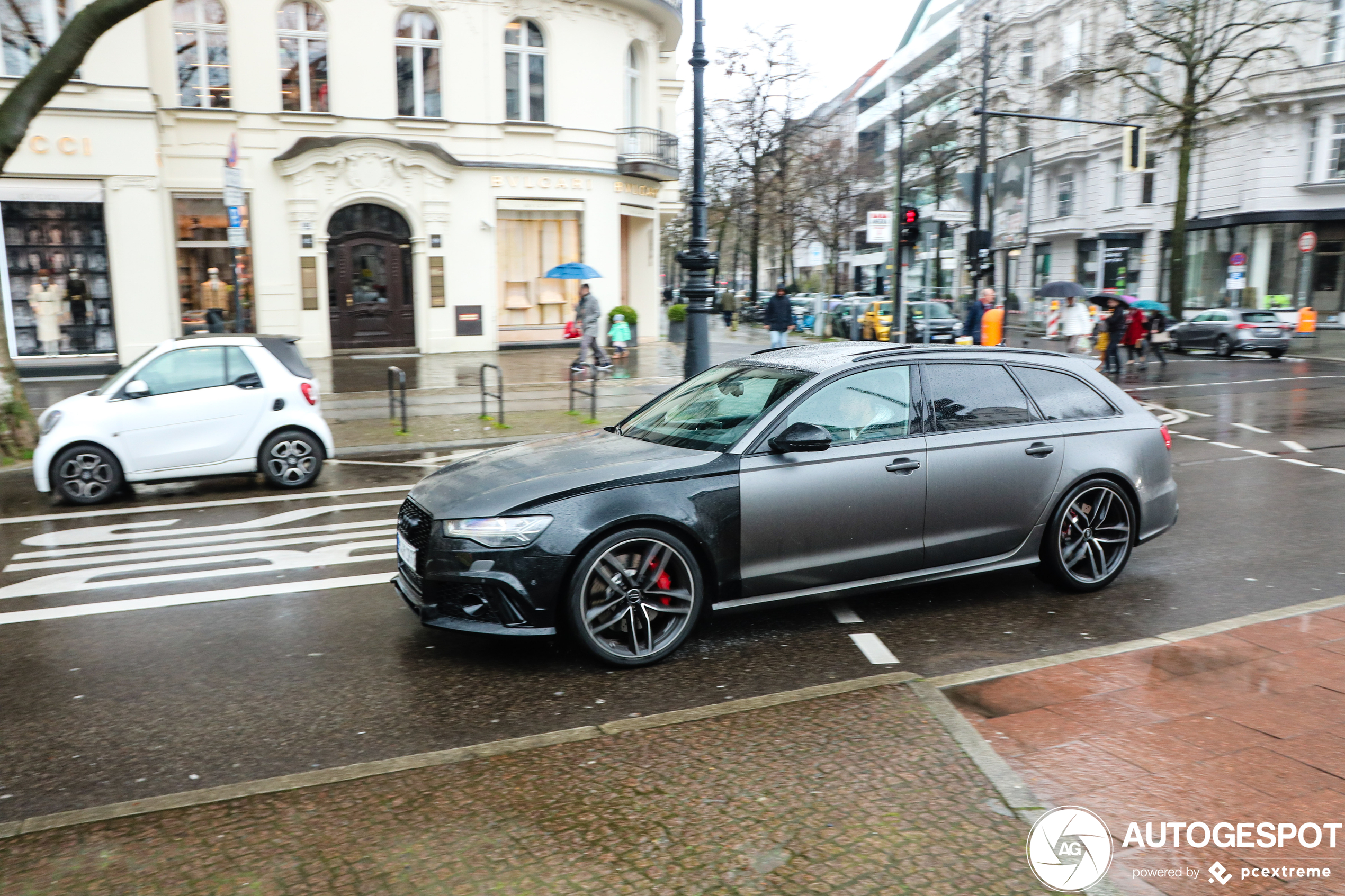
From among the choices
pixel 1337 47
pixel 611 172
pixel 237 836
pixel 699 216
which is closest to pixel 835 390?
pixel 237 836

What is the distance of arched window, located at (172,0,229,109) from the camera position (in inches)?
936

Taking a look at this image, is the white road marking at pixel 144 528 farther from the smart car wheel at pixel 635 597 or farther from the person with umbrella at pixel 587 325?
the person with umbrella at pixel 587 325

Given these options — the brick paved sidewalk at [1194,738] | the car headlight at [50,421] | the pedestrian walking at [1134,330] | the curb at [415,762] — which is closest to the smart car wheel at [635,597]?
the curb at [415,762]

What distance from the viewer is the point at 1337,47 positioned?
36.9 meters

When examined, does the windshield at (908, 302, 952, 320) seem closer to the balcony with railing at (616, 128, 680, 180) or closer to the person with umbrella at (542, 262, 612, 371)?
the balcony with railing at (616, 128, 680, 180)

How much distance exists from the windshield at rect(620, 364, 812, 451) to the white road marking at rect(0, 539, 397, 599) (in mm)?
2525

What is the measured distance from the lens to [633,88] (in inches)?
1158

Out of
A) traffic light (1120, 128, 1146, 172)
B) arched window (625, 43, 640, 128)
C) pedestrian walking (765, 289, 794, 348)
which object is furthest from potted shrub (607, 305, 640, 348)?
traffic light (1120, 128, 1146, 172)

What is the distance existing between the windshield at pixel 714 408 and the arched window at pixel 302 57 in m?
21.9

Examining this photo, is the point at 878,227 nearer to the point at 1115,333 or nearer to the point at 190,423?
the point at 1115,333

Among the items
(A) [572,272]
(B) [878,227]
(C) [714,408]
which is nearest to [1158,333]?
(B) [878,227]

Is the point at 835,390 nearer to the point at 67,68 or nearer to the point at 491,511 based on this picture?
the point at 491,511

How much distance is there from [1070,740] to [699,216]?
1217cm

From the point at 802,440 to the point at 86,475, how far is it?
7.70 metres
